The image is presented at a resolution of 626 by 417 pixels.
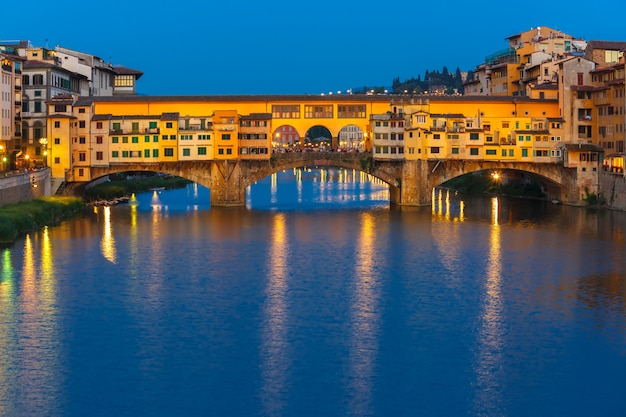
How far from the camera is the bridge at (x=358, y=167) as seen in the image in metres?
46.4

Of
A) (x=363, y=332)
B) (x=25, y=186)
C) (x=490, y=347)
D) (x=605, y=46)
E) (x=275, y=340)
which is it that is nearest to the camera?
(x=490, y=347)

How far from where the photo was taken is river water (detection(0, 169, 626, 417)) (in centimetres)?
1656

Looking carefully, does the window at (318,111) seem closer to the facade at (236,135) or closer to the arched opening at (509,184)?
the facade at (236,135)

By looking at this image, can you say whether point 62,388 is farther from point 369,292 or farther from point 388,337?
point 369,292

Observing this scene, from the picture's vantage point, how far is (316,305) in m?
23.0

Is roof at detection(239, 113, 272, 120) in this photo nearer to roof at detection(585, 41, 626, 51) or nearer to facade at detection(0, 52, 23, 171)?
facade at detection(0, 52, 23, 171)

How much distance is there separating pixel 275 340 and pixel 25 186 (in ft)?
74.2

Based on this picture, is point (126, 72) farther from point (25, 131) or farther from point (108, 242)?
point (108, 242)

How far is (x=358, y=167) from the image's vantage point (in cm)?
4750

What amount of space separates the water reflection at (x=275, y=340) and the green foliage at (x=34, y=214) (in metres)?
8.90

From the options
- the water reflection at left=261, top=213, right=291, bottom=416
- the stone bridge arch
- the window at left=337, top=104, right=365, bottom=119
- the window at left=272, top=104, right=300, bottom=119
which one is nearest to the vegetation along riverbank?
the window at left=272, top=104, right=300, bottom=119

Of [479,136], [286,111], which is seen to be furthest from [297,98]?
[479,136]

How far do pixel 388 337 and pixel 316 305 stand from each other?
3.30 meters

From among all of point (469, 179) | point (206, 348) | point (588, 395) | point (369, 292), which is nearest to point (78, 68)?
point (469, 179)
